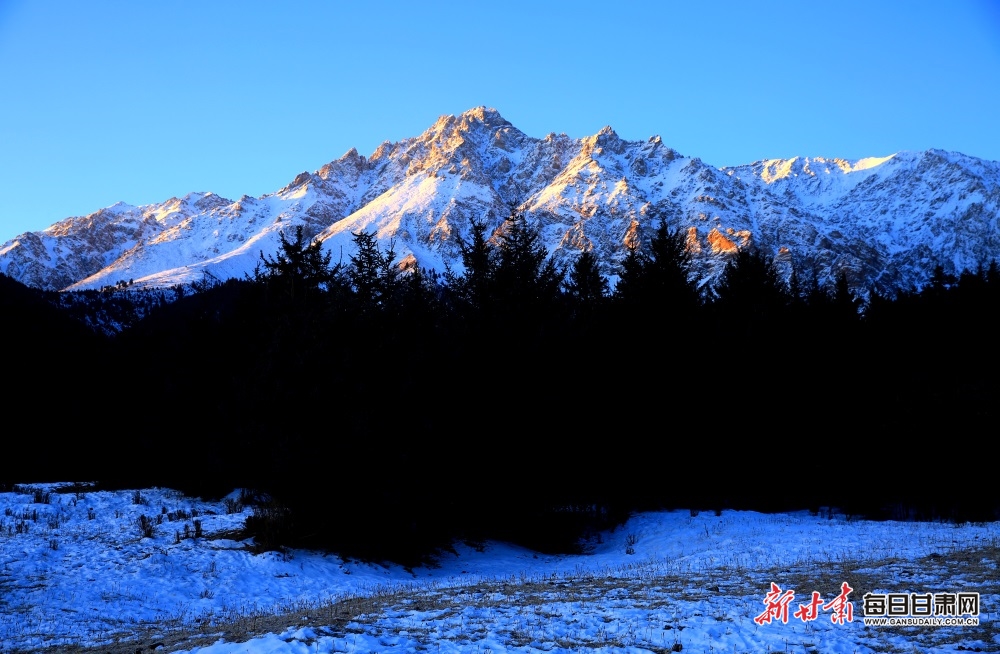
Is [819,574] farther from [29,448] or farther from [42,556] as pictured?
[29,448]

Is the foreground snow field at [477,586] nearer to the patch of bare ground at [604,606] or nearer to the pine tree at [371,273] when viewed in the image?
the patch of bare ground at [604,606]

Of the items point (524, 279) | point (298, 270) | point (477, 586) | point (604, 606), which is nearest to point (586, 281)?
point (524, 279)

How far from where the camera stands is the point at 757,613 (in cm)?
972

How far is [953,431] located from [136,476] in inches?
1423

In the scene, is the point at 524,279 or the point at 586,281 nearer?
the point at 524,279

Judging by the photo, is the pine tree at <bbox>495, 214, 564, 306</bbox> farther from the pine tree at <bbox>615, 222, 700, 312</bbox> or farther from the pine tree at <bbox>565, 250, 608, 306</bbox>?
the pine tree at <bbox>565, 250, 608, 306</bbox>

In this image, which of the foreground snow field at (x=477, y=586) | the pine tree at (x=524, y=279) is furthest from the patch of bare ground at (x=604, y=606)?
the pine tree at (x=524, y=279)

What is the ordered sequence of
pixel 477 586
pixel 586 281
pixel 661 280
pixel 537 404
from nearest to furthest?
pixel 477 586 < pixel 537 404 < pixel 661 280 < pixel 586 281

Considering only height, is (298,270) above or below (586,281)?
below

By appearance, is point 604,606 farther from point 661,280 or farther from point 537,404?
point 661,280

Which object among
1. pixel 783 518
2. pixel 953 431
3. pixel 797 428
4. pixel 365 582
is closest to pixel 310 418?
pixel 365 582

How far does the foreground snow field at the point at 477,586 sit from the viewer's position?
873cm

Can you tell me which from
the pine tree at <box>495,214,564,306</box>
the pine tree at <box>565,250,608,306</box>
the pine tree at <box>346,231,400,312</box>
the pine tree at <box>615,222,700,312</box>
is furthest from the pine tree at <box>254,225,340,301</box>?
the pine tree at <box>615,222,700,312</box>

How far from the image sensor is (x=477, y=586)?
1482 centimetres
